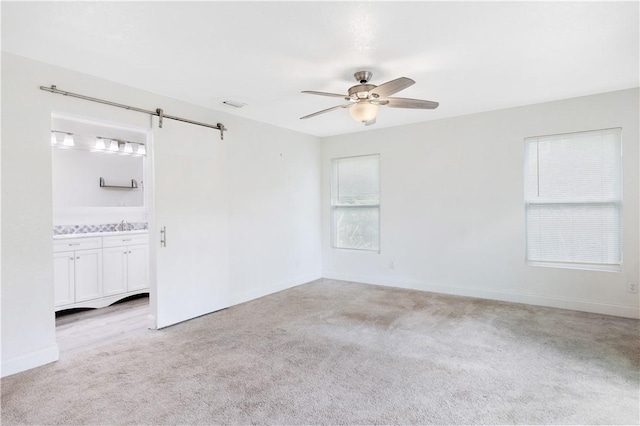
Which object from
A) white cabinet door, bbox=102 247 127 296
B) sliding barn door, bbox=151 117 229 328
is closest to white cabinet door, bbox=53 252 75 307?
white cabinet door, bbox=102 247 127 296

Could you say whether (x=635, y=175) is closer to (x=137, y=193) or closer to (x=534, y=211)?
(x=534, y=211)

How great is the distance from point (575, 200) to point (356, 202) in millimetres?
2919

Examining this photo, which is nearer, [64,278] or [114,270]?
[64,278]

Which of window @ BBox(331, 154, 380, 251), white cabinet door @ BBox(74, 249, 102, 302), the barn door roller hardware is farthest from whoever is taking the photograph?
window @ BBox(331, 154, 380, 251)

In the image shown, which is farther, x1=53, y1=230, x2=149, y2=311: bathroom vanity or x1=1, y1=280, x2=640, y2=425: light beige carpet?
x1=53, y1=230, x2=149, y2=311: bathroom vanity

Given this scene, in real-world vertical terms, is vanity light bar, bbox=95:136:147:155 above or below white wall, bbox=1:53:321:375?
above

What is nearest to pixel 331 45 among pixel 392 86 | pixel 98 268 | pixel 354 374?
pixel 392 86

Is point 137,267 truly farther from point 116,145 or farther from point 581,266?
point 581,266

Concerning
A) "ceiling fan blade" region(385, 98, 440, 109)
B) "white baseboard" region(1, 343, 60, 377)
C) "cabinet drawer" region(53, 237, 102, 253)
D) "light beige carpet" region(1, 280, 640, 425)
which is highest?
"ceiling fan blade" region(385, 98, 440, 109)

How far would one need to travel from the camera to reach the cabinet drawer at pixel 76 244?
393 centimetres

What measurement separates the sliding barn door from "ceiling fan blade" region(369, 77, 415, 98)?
2.16 meters

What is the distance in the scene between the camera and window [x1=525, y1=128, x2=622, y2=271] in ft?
12.3

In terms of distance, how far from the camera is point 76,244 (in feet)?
13.5

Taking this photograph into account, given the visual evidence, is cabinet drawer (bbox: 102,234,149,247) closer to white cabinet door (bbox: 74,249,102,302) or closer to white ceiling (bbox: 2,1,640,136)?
white cabinet door (bbox: 74,249,102,302)
